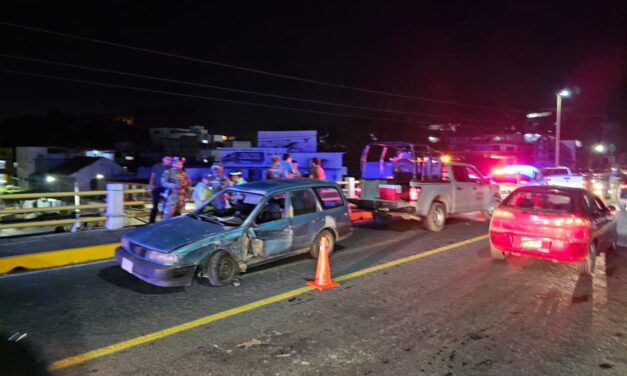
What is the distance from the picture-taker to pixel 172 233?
6.45 meters

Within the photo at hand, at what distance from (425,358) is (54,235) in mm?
8344

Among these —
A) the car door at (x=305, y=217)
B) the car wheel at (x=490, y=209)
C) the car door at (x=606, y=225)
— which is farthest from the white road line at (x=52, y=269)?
the car wheel at (x=490, y=209)

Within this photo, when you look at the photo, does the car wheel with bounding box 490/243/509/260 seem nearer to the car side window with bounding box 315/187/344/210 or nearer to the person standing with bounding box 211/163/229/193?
the car side window with bounding box 315/187/344/210

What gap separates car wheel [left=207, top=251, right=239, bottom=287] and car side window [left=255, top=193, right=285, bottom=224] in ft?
2.75

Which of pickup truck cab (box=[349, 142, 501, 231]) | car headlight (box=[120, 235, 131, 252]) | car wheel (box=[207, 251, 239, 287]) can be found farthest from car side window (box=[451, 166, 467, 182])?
car headlight (box=[120, 235, 131, 252])

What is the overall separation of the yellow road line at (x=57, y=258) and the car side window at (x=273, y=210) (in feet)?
11.0

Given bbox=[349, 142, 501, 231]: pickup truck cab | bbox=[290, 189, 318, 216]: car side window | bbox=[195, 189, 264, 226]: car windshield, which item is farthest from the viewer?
bbox=[349, 142, 501, 231]: pickup truck cab

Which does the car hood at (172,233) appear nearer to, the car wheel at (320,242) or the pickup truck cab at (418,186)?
the car wheel at (320,242)

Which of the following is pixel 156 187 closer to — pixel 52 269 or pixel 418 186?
pixel 52 269

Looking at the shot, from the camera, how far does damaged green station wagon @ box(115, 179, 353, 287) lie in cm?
601

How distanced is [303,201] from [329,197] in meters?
0.75

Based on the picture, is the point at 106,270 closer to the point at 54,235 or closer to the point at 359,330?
the point at 54,235

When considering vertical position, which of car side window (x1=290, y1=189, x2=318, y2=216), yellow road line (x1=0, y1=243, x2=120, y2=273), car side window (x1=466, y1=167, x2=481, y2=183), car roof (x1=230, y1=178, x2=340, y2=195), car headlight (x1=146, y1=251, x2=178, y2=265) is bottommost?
yellow road line (x1=0, y1=243, x2=120, y2=273)

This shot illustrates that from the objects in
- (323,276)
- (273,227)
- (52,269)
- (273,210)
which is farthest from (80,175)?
(323,276)
